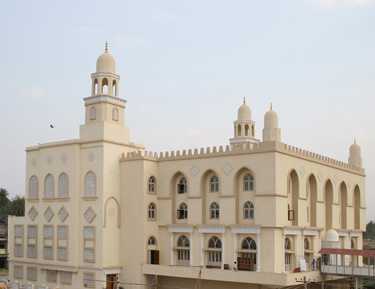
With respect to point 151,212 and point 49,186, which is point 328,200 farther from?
point 49,186

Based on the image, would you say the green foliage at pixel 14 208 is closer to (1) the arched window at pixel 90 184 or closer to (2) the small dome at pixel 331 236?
(1) the arched window at pixel 90 184

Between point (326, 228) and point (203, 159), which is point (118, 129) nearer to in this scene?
point (203, 159)

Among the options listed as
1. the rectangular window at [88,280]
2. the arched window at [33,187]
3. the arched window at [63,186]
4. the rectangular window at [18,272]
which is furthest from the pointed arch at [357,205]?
the rectangular window at [18,272]

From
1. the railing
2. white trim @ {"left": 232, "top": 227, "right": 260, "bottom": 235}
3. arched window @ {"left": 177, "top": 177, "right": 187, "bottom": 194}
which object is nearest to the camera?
the railing

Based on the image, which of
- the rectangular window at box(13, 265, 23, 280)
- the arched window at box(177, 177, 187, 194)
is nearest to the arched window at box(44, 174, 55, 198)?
the rectangular window at box(13, 265, 23, 280)

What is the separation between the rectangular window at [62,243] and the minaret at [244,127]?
15564 millimetres

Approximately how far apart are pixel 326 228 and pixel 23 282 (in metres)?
22.2

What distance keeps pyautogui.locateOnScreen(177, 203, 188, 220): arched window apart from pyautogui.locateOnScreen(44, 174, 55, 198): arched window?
926 cm

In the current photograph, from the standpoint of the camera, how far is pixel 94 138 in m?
36.9

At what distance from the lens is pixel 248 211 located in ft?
110

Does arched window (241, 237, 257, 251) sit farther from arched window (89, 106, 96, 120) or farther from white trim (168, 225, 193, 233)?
arched window (89, 106, 96, 120)

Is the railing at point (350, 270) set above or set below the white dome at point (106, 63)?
below

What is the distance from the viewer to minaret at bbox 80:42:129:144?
37188 mm

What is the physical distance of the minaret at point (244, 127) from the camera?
45.2 metres
